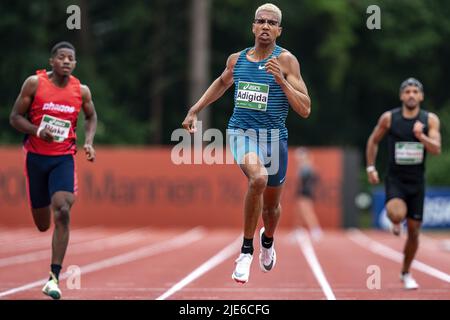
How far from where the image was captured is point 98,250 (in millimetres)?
19078

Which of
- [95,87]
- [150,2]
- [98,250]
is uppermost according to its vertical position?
[150,2]

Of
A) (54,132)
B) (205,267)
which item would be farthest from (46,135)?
(205,267)

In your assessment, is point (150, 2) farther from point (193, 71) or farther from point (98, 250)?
point (98, 250)

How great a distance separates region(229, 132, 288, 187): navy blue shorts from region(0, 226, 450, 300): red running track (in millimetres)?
1595

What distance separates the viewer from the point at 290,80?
9227 mm

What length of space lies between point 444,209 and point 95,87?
13840 millimetres

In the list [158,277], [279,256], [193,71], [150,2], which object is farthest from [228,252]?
[150,2]

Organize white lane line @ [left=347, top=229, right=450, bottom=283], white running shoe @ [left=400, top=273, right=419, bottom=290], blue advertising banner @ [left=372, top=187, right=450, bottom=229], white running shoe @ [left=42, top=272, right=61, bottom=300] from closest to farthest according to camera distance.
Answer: white running shoe @ [left=42, top=272, right=61, bottom=300] < white running shoe @ [left=400, top=273, right=419, bottom=290] < white lane line @ [left=347, top=229, right=450, bottom=283] < blue advertising banner @ [left=372, top=187, right=450, bottom=229]

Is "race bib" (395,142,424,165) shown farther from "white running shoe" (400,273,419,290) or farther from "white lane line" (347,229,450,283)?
"white lane line" (347,229,450,283)

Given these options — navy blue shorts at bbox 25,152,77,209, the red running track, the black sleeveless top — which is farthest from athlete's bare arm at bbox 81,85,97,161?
the black sleeveless top

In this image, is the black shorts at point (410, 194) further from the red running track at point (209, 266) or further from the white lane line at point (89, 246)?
the white lane line at point (89, 246)

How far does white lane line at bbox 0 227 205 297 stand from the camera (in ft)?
39.6

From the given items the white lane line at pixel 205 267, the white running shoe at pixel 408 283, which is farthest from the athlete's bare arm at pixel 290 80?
the white running shoe at pixel 408 283

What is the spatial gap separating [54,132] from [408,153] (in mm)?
4289
